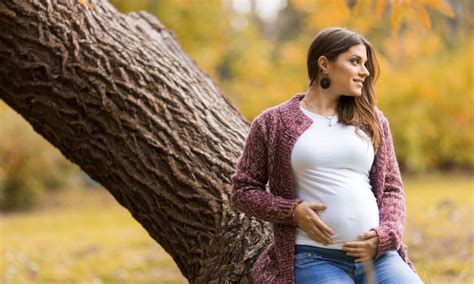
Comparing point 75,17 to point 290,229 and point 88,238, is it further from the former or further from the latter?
point 88,238

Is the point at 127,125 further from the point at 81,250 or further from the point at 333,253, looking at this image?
the point at 81,250

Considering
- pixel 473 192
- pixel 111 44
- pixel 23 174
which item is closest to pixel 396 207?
pixel 111 44

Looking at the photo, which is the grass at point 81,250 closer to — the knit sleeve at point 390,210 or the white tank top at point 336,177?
the knit sleeve at point 390,210

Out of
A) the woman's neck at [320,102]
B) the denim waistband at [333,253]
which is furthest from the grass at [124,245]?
the woman's neck at [320,102]

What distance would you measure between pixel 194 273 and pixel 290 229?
2.94 ft

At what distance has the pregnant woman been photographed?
2.91m

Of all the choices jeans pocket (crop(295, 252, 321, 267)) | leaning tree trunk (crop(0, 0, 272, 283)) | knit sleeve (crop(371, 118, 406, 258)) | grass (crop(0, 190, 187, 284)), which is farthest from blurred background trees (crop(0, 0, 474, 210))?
jeans pocket (crop(295, 252, 321, 267))

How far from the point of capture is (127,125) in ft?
12.2

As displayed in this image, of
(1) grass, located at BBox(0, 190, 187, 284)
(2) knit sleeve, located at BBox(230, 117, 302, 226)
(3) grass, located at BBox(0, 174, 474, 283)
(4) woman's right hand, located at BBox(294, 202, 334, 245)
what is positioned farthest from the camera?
(1) grass, located at BBox(0, 190, 187, 284)

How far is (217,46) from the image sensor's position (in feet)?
52.6

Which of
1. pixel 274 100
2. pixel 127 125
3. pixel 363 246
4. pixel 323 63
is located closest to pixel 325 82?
pixel 323 63

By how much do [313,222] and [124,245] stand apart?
6.38m

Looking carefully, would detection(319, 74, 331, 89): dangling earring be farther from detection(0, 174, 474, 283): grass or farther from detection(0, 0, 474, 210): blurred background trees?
detection(0, 0, 474, 210): blurred background trees

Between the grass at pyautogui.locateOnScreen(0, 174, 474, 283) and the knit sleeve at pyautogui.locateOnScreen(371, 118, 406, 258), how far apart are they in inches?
52.6
